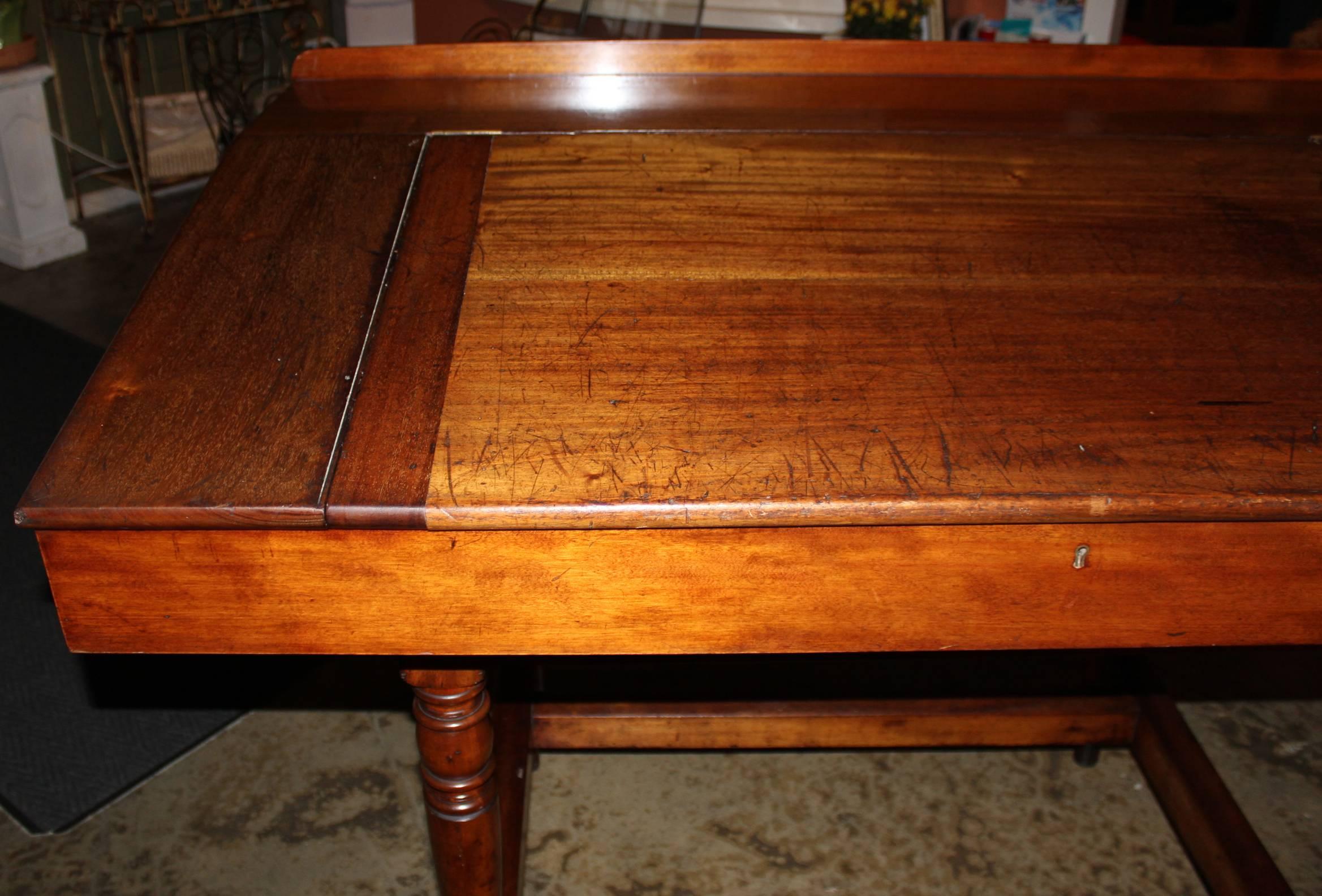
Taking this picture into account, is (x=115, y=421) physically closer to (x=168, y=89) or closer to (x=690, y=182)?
(x=690, y=182)

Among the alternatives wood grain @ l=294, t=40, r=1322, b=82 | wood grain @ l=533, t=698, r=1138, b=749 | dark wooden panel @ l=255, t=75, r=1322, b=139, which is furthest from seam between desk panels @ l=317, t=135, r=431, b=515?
wood grain @ l=533, t=698, r=1138, b=749

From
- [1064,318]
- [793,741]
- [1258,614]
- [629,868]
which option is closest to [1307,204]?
[1064,318]

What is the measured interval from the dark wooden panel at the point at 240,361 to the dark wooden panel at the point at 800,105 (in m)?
0.19

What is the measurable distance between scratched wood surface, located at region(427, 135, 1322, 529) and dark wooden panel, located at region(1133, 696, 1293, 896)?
906mm

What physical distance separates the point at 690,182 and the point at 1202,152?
67 centimetres

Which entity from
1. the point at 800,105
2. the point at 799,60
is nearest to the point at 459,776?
the point at 800,105

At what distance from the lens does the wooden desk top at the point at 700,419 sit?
91 cm

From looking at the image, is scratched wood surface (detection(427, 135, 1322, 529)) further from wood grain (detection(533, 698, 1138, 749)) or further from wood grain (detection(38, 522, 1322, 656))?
wood grain (detection(533, 698, 1138, 749))

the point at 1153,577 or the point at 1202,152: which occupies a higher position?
the point at 1202,152

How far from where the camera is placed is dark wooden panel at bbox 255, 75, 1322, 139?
1.48 m

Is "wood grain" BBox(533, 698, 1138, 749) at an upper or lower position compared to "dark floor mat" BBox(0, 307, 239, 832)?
upper

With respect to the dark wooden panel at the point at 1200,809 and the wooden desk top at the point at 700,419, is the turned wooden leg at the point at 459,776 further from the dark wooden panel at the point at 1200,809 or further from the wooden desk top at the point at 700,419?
the dark wooden panel at the point at 1200,809

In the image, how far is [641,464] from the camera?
3.02 ft

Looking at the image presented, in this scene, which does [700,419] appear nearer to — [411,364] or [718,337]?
[718,337]
